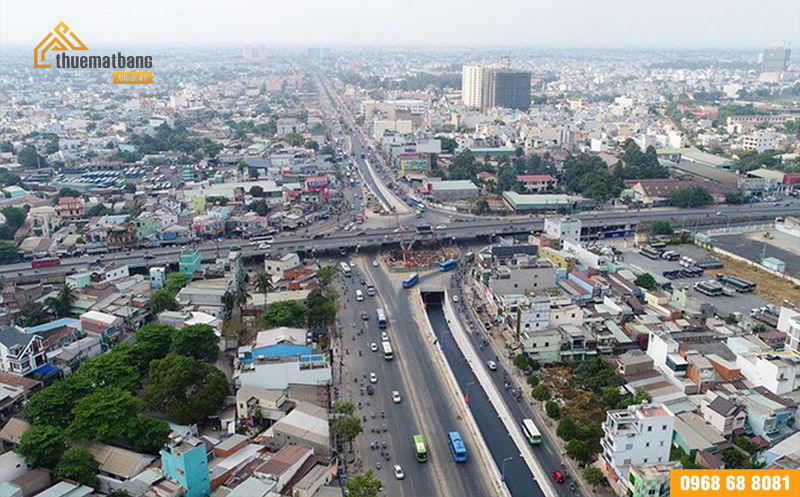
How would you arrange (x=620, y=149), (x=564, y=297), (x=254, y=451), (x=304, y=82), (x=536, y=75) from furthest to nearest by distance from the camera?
(x=536, y=75)
(x=304, y=82)
(x=620, y=149)
(x=564, y=297)
(x=254, y=451)

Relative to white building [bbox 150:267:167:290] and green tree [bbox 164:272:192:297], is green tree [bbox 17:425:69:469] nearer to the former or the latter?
green tree [bbox 164:272:192:297]

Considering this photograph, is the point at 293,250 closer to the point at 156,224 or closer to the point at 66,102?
the point at 156,224

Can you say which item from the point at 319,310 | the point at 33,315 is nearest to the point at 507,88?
the point at 319,310

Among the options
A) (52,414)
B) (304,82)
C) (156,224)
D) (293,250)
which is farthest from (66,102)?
(52,414)

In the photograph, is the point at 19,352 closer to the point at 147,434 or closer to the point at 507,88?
the point at 147,434

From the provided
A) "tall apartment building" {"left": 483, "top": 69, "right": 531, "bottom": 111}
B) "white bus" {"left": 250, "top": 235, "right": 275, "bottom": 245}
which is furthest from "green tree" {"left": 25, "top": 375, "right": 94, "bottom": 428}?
"tall apartment building" {"left": 483, "top": 69, "right": 531, "bottom": 111}

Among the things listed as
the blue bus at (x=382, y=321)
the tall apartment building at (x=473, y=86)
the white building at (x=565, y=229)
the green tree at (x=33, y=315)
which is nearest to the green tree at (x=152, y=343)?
the green tree at (x=33, y=315)
